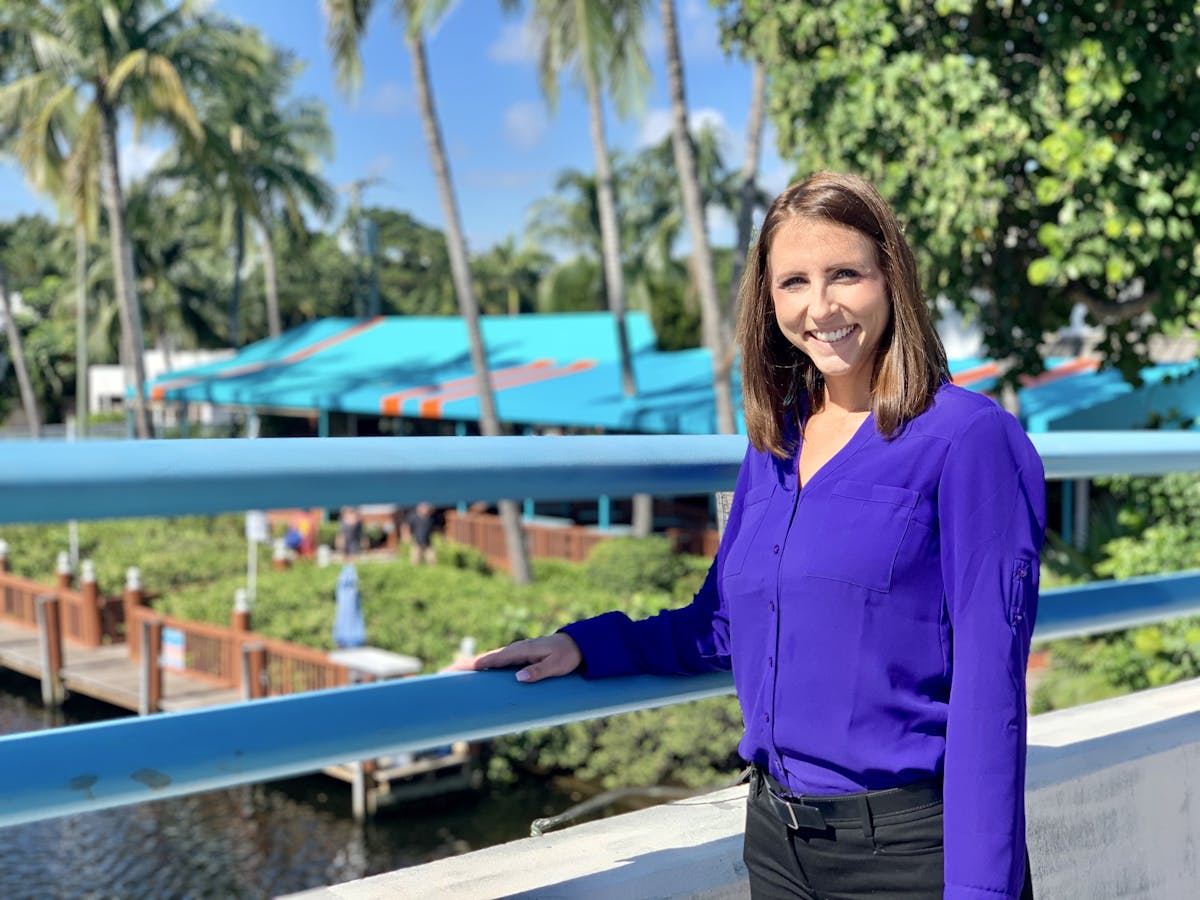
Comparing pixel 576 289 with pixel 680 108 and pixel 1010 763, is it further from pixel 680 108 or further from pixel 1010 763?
pixel 1010 763

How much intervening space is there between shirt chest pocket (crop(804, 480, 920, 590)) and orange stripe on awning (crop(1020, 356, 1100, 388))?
52.0ft

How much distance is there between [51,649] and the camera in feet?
65.3

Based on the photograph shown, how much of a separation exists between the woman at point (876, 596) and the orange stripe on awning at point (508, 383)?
22.3 m

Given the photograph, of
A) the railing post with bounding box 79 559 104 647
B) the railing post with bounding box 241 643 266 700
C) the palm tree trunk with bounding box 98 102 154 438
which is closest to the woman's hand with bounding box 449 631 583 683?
the railing post with bounding box 241 643 266 700

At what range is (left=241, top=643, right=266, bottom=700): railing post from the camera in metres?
15.6

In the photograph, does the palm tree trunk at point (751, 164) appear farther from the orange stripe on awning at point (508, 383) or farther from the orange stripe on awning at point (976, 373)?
the orange stripe on awning at point (508, 383)

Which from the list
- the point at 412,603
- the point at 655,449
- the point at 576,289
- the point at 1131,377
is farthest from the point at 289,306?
the point at 655,449

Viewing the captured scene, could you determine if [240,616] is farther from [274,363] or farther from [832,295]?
[832,295]

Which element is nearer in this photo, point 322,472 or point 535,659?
point 322,472

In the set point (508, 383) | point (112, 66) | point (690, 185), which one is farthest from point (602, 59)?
point (112, 66)

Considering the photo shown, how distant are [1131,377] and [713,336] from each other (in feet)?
30.2

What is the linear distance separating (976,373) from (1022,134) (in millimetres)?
9287

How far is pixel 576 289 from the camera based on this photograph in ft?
152

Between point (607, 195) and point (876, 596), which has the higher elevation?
point (607, 195)
